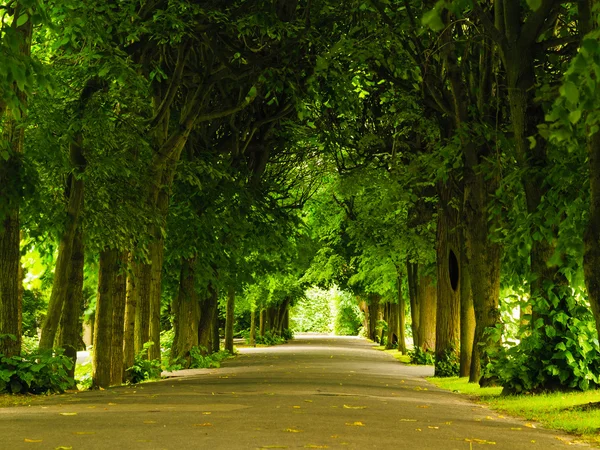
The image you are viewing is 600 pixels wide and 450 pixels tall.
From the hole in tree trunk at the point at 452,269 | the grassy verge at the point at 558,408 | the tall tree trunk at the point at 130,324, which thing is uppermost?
the hole in tree trunk at the point at 452,269

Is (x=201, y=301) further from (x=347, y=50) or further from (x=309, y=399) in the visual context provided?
(x=309, y=399)

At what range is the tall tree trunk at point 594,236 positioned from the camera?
9.93 meters

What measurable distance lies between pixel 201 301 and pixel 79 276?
15.7 meters

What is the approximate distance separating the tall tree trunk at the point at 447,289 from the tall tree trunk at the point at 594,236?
43.8ft

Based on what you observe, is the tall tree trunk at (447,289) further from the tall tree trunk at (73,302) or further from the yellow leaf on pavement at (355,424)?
the yellow leaf on pavement at (355,424)

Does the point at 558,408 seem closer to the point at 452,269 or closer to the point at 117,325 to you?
the point at 117,325

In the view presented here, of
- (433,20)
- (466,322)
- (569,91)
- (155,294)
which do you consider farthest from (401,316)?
(433,20)

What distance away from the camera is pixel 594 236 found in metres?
10.1

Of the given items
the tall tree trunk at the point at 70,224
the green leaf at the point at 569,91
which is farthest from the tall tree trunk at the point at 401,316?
the green leaf at the point at 569,91

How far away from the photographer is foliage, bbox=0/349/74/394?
588 inches

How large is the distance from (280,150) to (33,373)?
15818mm

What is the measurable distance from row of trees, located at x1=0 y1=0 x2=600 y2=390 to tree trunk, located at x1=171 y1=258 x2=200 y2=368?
67mm

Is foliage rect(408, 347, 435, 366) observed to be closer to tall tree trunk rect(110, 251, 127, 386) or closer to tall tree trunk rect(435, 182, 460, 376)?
tall tree trunk rect(435, 182, 460, 376)

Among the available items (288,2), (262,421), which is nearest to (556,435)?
(262,421)
